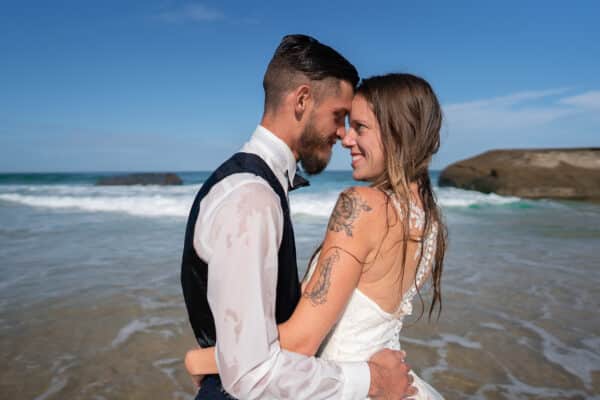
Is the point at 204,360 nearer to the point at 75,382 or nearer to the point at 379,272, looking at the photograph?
the point at 379,272

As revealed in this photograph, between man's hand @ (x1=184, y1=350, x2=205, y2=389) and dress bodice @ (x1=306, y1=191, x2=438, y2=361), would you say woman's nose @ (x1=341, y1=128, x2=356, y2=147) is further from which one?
man's hand @ (x1=184, y1=350, x2=205, y2=389)

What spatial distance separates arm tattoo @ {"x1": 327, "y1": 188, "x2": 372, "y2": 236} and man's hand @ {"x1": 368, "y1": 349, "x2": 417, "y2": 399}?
21.0 inches

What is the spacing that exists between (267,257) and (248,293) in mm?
121

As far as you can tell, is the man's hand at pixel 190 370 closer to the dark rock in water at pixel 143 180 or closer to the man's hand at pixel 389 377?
the man's hand at pixel 389 377

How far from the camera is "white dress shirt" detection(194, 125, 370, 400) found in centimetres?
140

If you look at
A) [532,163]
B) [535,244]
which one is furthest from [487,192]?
[535,244]

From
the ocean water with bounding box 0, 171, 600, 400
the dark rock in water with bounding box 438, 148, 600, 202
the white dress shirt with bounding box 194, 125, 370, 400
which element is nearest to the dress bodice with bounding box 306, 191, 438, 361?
the white dress shirt with bounding box 194, 125, 370, 400

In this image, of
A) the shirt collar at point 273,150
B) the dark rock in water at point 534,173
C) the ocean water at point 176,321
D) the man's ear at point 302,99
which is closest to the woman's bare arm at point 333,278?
the shirt collar at point 273,150

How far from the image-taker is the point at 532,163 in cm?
2559

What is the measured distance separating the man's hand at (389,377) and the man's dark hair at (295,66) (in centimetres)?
111

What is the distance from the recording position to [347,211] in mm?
1844

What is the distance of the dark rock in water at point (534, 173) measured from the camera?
2303 centimetres

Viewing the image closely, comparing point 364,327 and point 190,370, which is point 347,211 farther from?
point 190,370

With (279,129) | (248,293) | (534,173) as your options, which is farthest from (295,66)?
(534,173)
